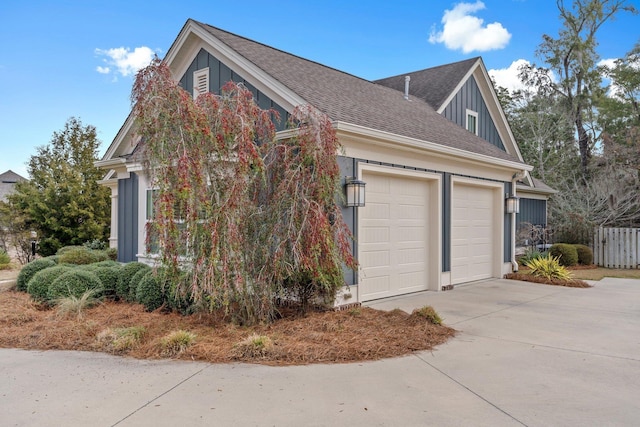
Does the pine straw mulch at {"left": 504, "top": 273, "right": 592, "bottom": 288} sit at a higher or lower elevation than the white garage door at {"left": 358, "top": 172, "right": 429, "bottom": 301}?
lower

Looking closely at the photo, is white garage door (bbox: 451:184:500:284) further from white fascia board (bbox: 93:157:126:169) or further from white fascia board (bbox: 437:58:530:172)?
white fascia board (bbox: 93:157:126:169)

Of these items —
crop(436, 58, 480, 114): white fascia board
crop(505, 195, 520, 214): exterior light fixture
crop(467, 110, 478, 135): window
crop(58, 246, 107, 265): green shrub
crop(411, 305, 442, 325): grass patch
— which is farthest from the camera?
crop(467, 110, 478, 135): window

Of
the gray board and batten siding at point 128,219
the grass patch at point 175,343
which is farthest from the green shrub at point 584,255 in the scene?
the grass patch at point 175,343

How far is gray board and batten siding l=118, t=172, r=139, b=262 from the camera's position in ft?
A: 33.3

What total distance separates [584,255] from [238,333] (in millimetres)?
13486

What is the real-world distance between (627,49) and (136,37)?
2582cm

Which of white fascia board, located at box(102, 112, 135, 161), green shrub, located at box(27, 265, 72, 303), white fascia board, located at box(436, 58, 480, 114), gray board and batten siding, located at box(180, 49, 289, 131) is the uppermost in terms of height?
white fascia board, located at box(436, 58, 480, 114)

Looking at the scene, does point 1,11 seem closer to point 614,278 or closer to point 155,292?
point 155,292

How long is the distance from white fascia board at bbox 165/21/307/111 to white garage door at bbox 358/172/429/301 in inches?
77.2

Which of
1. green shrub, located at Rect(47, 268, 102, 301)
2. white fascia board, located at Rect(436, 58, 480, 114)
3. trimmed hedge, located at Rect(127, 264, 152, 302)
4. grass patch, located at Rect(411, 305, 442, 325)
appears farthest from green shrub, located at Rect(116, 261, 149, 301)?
white fascia board, located at Rect(436, 58, 480, 114)

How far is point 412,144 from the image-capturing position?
8.07 metres

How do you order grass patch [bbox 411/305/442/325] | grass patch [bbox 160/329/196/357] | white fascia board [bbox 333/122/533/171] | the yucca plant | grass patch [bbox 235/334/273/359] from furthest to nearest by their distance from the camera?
1. the yucca plant
2. white fascia board [bbox 333/122/533/171]
3. grass patch [bbox 411/305/442/325]
4. grass patch [bbox 160/329/196/357]
5. grass patch [bbox 235/334/273/359]

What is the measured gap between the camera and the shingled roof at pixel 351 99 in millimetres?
7691

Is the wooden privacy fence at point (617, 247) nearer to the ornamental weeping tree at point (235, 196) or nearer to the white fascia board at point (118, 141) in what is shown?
the ornamental weeping tree at point (235, 196)
